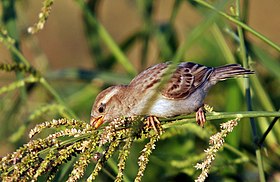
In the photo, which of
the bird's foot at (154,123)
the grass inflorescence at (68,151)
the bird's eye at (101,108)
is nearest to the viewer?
the grass inflorescence at (68,151)

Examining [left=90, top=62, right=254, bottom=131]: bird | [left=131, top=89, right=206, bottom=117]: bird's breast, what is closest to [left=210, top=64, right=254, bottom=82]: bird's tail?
[left=90, top=62, right=254, bottom=131]: bird

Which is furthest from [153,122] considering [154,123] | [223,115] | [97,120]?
[97,120]

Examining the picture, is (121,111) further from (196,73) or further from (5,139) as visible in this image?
(5,139)

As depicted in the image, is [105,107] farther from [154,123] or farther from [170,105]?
[154,123]

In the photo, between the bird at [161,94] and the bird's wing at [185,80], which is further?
the bird's wing at [185,80]

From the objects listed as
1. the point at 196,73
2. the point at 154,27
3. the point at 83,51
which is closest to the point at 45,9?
the point at 196,73

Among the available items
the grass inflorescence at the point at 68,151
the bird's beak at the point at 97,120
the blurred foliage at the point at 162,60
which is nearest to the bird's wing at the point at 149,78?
the blurred foliage at the point at 162,60

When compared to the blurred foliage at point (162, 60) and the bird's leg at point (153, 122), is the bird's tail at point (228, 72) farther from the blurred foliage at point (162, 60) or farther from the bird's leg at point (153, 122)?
the bird's leg at point (153, 122)

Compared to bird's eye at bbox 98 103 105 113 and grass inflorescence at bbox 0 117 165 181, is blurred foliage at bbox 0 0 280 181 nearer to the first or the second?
bird's eye at bbox 98 103 105 113
